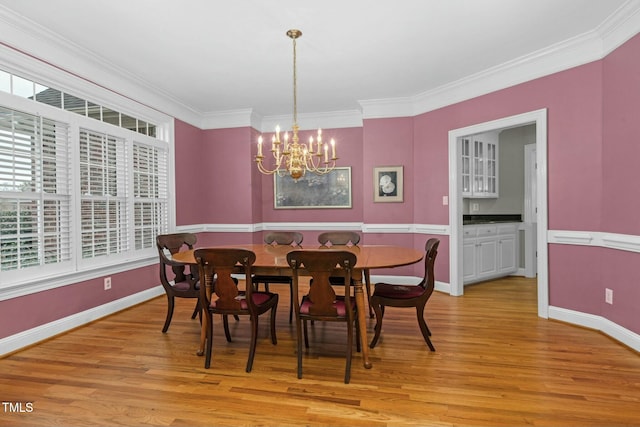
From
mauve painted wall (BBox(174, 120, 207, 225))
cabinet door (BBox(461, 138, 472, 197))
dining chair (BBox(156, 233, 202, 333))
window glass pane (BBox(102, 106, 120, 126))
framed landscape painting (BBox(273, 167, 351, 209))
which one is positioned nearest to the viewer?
dining chair (BBox(156, 233, 202, 333))

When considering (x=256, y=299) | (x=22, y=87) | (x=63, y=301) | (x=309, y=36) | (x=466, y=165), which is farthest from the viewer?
(x=466, y=165)

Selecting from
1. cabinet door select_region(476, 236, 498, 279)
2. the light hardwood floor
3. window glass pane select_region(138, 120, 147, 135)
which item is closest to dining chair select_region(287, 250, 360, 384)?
the light hardwood floor

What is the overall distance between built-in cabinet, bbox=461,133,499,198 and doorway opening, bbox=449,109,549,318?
95 cm

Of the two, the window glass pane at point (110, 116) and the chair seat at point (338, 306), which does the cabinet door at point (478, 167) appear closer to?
the chair seat at point (338, 306)

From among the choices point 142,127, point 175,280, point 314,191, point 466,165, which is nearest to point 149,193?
point 142,127

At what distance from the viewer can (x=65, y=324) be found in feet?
10.7

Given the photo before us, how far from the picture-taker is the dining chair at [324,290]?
2.27 metres

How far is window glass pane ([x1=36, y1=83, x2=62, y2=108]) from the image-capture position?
121 inches

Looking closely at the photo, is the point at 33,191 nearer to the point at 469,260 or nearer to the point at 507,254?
the point at 469,260

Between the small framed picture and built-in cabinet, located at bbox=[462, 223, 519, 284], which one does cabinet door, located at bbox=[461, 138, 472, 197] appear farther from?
the small framed picture

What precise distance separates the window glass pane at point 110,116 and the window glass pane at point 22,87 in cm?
81

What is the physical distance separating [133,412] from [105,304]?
217 cm

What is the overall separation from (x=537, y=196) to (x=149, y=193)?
4.78 m

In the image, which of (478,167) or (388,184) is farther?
(478,167)
